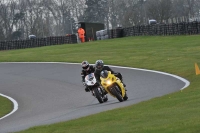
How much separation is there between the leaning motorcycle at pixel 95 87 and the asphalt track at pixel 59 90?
0.78 feet

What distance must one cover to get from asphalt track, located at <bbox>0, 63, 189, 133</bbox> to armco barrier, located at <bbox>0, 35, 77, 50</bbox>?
21.4 meters

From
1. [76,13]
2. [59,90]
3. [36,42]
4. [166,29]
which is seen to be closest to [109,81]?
[59,90]

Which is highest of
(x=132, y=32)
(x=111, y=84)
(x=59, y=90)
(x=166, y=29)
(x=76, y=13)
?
(x=76, y=13)

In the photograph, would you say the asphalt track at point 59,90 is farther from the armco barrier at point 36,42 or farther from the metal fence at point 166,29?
the armco barrier at point 36,42

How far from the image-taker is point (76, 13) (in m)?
118

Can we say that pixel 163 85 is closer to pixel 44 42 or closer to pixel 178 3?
pixel 44 42

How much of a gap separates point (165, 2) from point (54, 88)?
6230cm

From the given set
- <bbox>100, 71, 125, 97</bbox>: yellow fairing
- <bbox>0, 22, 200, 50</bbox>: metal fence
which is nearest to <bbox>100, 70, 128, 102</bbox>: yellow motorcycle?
<bbox>100, 71, 125, 97</bbox>: yellow fairing

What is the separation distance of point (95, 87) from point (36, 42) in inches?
1566

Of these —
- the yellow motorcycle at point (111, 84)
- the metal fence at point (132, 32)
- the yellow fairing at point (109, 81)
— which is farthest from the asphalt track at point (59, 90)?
the metal fence at point (132, 32)

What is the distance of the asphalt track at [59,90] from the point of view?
15.1 meters

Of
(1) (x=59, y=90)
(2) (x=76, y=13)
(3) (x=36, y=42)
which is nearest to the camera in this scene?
(1) (x=59, y=90)

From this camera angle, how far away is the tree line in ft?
295

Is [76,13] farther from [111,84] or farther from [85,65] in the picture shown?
[111,84]
